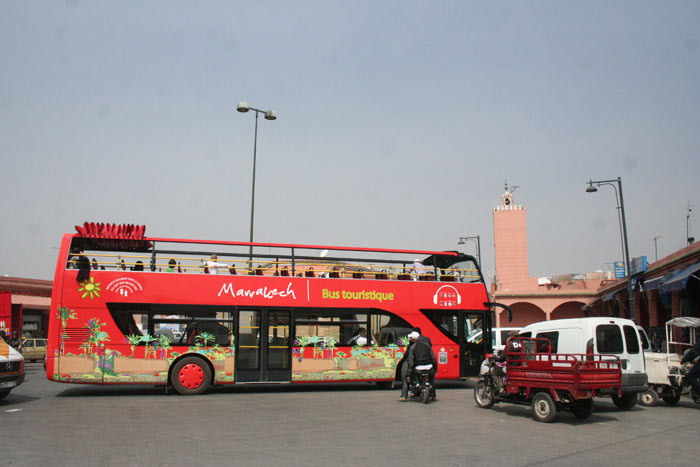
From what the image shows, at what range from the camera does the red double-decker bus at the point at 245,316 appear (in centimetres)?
1370

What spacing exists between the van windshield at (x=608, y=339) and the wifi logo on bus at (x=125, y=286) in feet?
33.5

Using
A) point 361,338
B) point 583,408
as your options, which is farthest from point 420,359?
point 583,408

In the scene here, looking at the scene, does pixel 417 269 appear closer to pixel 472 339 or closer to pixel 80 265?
pixel 472 339

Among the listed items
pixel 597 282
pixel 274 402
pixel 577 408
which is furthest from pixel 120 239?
pixel 597 282

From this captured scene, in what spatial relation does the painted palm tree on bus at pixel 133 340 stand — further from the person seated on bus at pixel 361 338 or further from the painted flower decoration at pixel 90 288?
the person seated on bus at pixel 361 338

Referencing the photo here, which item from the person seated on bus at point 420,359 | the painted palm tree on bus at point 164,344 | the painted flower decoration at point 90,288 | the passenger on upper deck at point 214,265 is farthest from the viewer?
the passenger on upper deck at point 214,265

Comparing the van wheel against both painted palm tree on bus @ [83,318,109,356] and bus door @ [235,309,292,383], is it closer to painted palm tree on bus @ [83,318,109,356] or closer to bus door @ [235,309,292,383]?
bus door @ [235,309,292,383]

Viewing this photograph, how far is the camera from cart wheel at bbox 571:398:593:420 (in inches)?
414

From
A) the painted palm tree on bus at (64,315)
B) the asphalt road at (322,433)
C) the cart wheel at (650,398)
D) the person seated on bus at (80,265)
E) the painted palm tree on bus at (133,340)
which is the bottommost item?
the asphalt road at (322,433)

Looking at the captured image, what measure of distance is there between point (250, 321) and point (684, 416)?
9524 millimetres

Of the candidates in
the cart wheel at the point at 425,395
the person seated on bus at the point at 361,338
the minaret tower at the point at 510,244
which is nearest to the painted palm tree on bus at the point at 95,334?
the person seated on bus at the point at 361,338

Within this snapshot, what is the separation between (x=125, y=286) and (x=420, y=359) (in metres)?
7.04

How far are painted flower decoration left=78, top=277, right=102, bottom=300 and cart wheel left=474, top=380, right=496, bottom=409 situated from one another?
8783mm

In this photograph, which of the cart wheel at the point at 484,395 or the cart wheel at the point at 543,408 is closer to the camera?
the cart wheel at the point at 543,408
